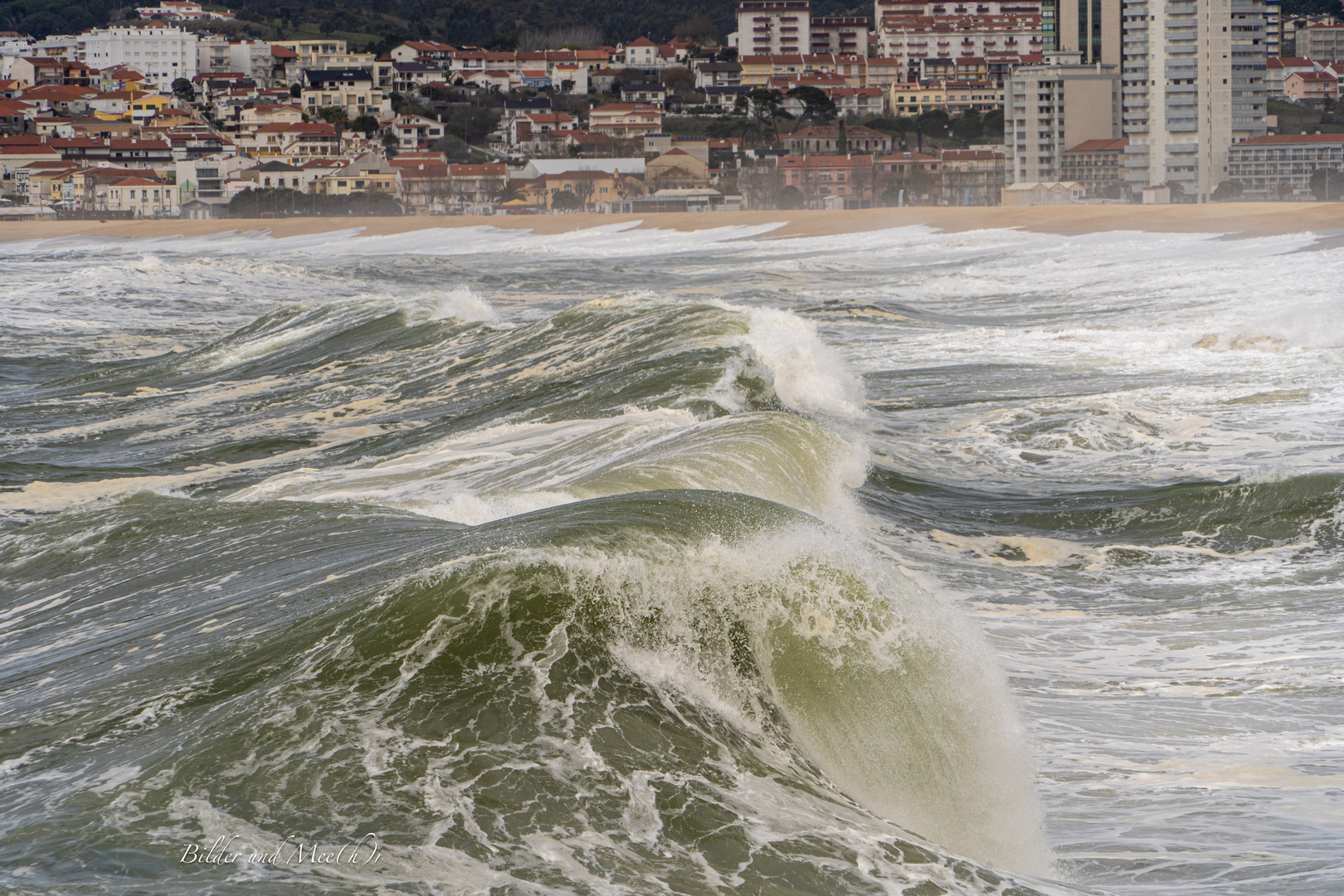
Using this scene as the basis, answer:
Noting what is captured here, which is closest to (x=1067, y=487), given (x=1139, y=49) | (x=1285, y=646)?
(x=1285, y=646)

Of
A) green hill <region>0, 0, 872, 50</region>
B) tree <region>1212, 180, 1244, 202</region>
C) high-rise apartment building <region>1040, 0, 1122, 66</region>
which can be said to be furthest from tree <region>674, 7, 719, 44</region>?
tree <region>1212, 180, 1244, 202</region>

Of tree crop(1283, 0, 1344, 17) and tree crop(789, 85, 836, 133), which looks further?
tree crop(1283, 0, 1344, 17)

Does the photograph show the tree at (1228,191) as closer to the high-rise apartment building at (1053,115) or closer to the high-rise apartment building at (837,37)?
the high-rise apartment building at (1053,115)

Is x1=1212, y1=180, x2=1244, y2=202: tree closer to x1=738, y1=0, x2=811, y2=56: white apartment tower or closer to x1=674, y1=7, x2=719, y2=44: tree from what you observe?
x1=738, y1=0, x2=811, y2=56: white apartment tower

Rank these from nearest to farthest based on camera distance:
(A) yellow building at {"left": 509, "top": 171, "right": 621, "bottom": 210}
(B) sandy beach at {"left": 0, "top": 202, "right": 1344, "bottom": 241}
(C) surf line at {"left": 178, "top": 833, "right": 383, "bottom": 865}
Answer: (C) surf line at {"left": 178, "top": 833, "right": 383, "bottom": 865} → (B) sandy beach at {"left": 0, "top": 202, "right": 1344, "bottom": 241} → (A) yellow building at {"left": 509, "top": 171, "right": 621, "bottom": 210}

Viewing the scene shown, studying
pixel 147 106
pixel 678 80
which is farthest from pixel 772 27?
pixel 147 106

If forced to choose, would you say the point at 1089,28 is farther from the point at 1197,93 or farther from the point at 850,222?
the point at 850,222
